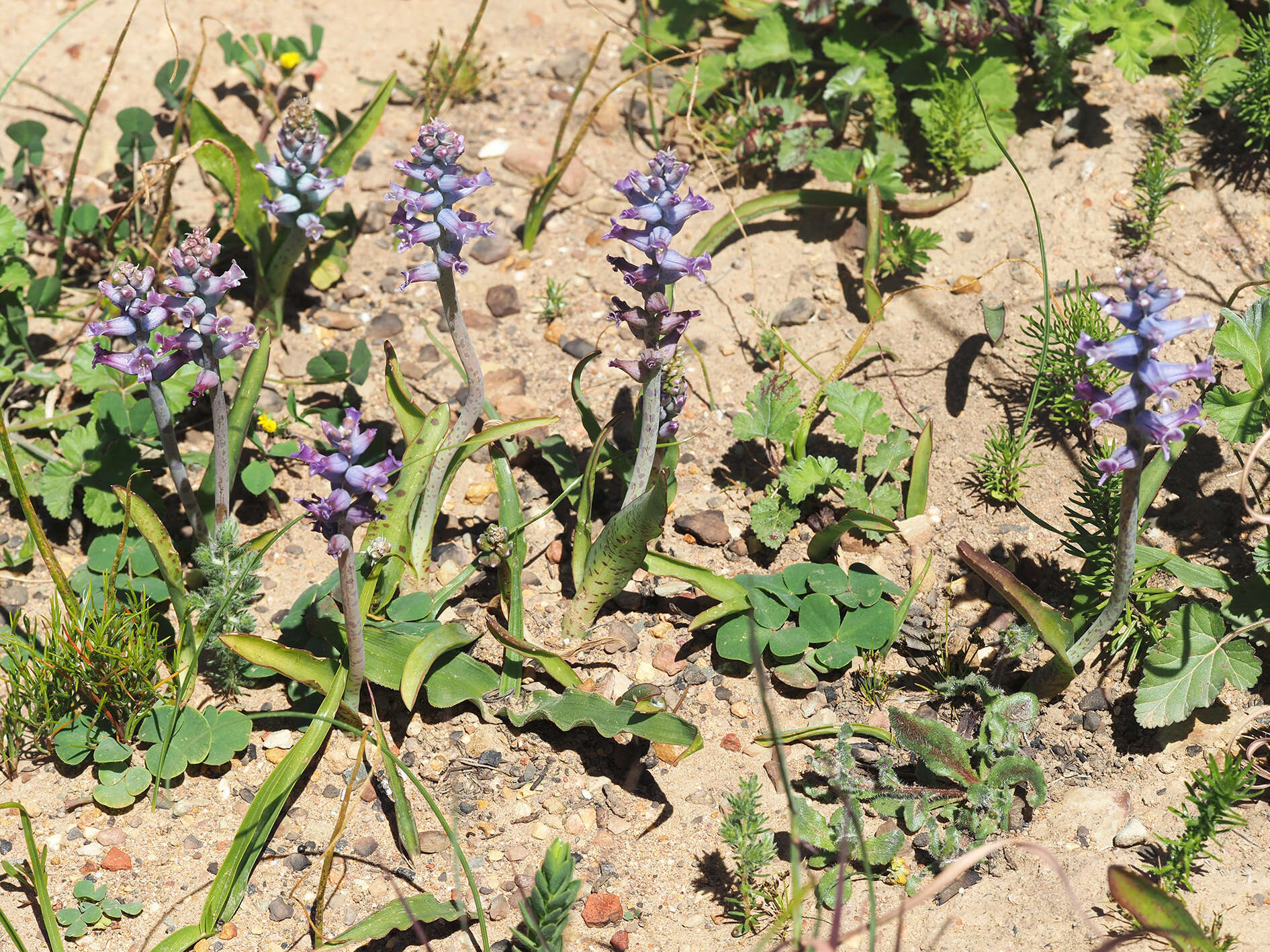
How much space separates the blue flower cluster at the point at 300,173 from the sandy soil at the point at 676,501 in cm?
67

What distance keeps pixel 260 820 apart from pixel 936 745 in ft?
6.55

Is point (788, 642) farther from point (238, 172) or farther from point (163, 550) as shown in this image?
point (238, 172)

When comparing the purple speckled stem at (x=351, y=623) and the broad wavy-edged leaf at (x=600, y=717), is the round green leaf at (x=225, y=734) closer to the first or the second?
the purple speckled stem at (x=351, y=623)

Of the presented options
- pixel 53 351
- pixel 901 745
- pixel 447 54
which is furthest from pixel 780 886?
pixel 447 54

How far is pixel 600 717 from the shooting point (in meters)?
3.25

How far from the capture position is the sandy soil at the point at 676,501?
311 cm

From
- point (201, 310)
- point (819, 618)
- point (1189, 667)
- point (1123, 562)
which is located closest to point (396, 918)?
point (819, 618)

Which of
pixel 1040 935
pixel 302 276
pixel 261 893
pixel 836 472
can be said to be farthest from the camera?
pixel 302 276

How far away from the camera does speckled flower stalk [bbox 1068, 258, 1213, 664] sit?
263 cm

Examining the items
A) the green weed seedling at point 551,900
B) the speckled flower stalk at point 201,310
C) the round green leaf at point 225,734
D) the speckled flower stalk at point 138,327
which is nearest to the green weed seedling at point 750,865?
the green weed seedling at point 551,900

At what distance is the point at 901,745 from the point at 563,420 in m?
1.87

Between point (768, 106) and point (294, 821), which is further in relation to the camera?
point (768, 106)

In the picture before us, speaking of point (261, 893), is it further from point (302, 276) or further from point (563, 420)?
point (302, 276)

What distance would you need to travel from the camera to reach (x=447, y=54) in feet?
17.6
